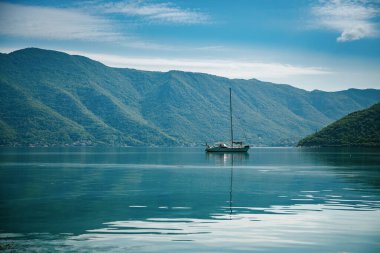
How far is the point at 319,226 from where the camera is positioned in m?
39.0

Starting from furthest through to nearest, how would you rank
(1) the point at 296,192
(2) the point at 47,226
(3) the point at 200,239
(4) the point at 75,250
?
(1) the point at 296,192, (2) the point at 47,226, (3) the point at 200,239, (4) the point at 75,250

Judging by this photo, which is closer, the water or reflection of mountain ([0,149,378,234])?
the water

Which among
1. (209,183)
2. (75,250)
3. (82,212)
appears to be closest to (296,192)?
(209,183)

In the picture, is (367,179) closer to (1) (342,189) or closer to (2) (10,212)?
(1) (342,189)

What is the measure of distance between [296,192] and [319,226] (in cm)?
2643

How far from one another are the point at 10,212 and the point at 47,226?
8809mm

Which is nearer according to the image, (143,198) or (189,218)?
(189,218)

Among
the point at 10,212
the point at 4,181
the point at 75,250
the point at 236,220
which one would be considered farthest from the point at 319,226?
the point at 4,181

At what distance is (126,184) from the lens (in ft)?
251

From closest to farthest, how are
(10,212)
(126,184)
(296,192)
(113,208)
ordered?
(10,212), (113,208), (296,192), (126,184)

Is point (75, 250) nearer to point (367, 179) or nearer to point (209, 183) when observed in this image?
point (209, 183)

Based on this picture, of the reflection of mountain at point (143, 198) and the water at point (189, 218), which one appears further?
the reflection of mountain at point (143, 198)

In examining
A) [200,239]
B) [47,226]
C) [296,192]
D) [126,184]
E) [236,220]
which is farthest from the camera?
[126,184]

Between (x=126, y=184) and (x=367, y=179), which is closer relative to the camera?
(x=126, y=184)
